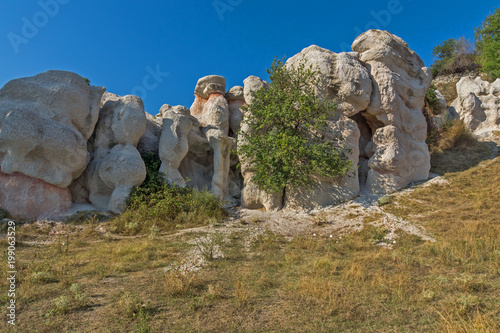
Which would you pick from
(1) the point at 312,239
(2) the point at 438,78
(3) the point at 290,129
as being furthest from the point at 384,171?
(2) the point at 438,78

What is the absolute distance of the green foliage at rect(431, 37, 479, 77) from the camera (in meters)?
31.4

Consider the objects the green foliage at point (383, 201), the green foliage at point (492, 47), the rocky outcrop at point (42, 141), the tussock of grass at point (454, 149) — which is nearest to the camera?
the rocky outcrop at point (42, 141)

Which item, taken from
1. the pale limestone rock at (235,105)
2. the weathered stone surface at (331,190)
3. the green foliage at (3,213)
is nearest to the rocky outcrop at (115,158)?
the green foliage at (3,213)

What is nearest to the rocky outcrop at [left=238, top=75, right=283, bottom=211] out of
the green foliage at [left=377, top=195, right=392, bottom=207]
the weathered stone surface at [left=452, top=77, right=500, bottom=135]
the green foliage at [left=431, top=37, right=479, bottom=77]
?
the green foliage at [left=377, top=195, right=392, bottom=207]

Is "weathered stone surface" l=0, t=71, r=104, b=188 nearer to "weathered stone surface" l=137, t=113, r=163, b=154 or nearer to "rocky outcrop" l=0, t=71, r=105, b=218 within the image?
"rocky outcrop" l=0, t=71, r=105, b=218

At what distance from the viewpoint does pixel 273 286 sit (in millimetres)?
5238

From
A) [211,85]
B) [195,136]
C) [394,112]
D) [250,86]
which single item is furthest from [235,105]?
[394,112]

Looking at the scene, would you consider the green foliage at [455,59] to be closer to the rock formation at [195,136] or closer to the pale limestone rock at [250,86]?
the rock formation at [195,136]

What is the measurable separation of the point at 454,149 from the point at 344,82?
8.61 meters

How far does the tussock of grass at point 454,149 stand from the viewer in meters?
14.8

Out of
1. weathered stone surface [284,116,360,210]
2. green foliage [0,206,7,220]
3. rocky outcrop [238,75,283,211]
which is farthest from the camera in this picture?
rocky outcrop [238,75,283,211]

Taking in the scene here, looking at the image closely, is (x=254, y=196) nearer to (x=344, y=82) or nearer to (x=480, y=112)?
(x=344, y=82)

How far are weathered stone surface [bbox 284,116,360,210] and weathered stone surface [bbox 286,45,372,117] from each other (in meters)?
1.38

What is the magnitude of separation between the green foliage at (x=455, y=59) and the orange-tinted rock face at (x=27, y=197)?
1444 inches
